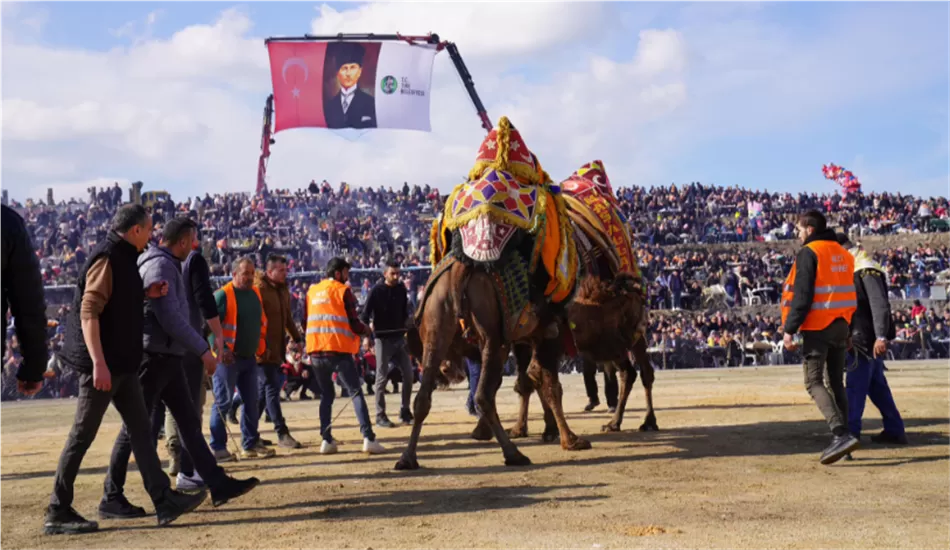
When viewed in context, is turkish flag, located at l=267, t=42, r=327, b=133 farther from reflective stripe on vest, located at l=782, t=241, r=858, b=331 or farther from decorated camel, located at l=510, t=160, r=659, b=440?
reflective stripe on vest, located at l=782, t=241, r=858, b=331

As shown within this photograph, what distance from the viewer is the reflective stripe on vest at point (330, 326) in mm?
10078

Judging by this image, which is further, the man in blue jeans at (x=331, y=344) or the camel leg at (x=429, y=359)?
the man in blue jeans at (x=331, y=344)

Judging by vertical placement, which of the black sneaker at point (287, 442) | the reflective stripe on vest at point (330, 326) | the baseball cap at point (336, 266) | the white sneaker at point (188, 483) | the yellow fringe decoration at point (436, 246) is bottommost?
the black sneaker at point (287, 442)

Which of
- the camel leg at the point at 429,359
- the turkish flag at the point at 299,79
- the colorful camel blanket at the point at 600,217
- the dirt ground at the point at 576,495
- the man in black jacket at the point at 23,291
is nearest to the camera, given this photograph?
the man in black jacket at the point at 23,291

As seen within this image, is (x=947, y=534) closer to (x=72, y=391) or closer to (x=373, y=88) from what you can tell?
(x=72, y=391)

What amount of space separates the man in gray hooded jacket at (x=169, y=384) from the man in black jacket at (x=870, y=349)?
18.5 feet

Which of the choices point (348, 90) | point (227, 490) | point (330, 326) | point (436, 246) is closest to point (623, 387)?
point (436, 246)

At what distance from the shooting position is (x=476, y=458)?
9.07m

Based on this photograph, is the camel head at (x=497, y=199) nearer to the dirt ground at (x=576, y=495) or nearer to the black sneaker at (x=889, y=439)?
the dirt ground at (x=576, y=495)

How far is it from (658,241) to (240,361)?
108 feet

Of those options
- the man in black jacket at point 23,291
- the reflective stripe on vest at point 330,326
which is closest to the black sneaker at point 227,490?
the man in black jacket at point 23,291

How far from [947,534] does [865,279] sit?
14.7ft

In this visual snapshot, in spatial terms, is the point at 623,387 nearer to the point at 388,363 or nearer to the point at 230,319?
the point at 388,363

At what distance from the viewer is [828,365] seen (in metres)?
8.56
